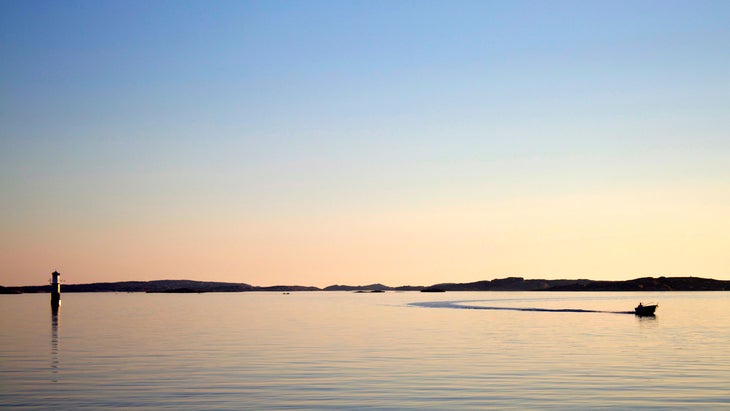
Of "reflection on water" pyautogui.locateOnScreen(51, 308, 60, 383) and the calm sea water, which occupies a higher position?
"reflection on water" pyautogui.locateOnScreen(51, 308, 60, 383)

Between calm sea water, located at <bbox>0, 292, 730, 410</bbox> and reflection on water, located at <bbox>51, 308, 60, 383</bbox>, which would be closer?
calm sea water, located at <bbox>0, 292, 730, 410</bbox>

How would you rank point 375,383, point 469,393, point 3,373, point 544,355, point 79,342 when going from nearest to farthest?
1. point 469,393
2. point 375,383
3. point 3,373
4. point 544,355
5. point 79,342

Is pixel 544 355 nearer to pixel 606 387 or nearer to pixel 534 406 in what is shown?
pixel 606 387

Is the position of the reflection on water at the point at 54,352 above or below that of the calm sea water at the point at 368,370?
above

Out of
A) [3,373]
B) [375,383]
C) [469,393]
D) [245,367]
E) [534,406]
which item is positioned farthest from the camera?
[245,367]

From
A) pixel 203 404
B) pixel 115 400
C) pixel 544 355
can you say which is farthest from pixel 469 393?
pixel 544 355

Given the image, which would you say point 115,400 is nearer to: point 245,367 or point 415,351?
point 245,367

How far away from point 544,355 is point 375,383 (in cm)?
2065

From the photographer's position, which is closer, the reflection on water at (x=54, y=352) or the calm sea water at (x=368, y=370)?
the calm sea water at (x=368, y=370)

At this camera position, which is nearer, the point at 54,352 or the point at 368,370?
the point at 368,370

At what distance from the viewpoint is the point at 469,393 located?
40938 millimetres

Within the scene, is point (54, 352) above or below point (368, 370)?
above

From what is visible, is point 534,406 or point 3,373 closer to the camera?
point 534,406

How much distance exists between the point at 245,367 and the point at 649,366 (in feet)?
85.8
